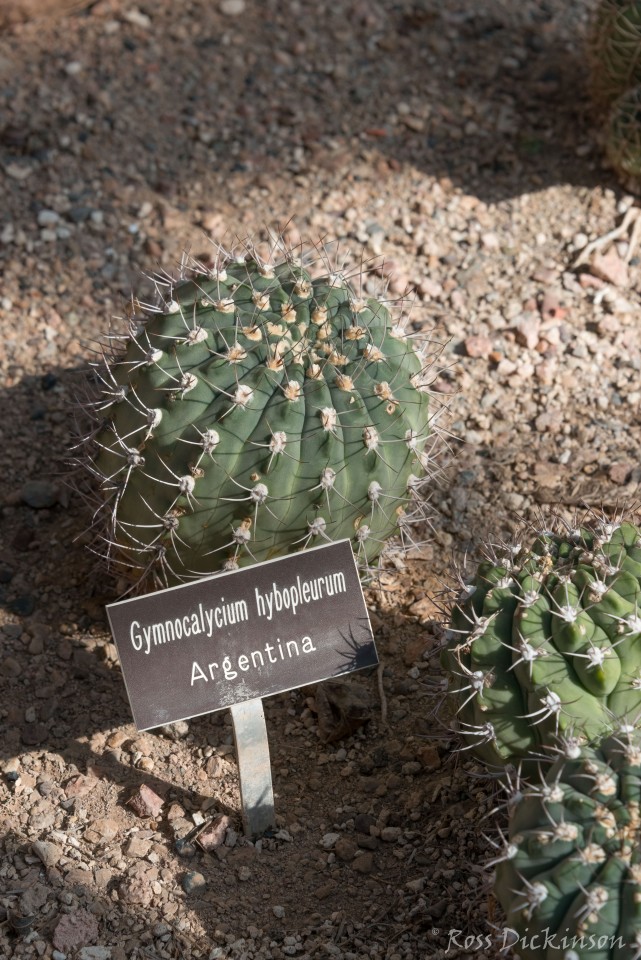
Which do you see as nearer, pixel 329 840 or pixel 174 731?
pixel 329 840

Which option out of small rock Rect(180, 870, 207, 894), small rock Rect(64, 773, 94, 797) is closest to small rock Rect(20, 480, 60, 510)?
small rock Rect(64, 773, 94, 797)

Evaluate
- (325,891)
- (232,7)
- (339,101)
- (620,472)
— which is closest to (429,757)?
(325,891)

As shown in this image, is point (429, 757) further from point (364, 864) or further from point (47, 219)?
point (47, 219)

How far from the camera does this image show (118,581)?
3178mm

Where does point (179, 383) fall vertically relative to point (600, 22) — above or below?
below

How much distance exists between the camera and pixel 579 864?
5.89 ft

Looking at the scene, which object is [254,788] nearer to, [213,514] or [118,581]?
[213,514]

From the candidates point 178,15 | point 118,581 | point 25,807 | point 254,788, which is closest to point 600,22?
point 178,15

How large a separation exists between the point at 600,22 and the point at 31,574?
127 inches

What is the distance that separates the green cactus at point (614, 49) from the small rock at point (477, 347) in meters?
1.34

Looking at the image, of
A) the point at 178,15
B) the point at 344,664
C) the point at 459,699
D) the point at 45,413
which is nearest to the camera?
the point at 459,699

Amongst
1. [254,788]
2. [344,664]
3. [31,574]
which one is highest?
[344,664]

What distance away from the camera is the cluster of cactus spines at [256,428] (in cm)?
247

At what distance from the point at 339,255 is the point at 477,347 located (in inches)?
28.0
